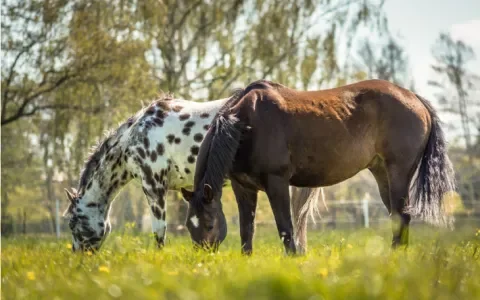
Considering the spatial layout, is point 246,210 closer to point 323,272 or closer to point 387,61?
point 323,272

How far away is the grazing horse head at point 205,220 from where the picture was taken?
6.29 metres

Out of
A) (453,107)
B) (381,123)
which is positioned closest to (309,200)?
(381,123)

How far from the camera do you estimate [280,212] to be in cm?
674

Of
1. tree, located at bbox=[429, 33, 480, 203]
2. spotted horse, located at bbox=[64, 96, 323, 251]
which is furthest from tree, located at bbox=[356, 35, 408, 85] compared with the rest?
spotted horse, located at bbox=[64, 96, 323, 251]

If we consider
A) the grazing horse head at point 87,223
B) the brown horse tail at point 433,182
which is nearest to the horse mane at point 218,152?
the brown horse tail at point 433,182

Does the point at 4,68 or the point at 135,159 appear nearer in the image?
the point at 135,159

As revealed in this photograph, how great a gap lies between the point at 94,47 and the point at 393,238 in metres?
14.0

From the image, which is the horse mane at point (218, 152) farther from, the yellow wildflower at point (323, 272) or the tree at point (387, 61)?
the tree at point (387, 61)

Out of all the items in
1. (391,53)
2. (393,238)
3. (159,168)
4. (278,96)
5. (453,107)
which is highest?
(391,53)

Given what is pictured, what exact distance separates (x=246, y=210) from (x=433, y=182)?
6.94 ft

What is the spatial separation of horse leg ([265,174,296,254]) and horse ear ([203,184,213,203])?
0.73m

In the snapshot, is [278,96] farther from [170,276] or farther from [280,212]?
[170,276]

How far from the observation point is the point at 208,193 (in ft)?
20.7

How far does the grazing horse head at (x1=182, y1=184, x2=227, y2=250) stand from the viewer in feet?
20.6
